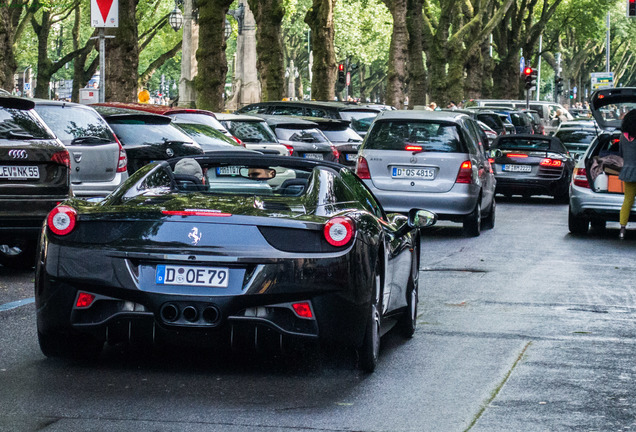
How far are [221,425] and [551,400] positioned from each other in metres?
1.75

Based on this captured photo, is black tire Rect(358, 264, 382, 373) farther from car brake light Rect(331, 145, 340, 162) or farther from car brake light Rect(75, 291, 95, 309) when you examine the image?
car brake light Rect(331, 145, 340, 162)

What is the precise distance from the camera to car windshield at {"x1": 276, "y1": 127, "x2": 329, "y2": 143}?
76.5ft

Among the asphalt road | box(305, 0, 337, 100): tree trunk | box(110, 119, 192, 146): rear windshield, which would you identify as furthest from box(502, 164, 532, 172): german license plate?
box(305, 0, 337, 100): tree trunk

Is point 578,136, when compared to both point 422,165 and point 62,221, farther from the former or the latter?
point 62,221

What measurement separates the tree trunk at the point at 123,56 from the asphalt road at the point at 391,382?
49.9ft

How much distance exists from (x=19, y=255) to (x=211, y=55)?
18.5 m

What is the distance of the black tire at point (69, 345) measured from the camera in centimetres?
709

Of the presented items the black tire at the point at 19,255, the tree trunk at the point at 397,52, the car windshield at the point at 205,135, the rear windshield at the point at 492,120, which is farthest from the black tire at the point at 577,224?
the tree trunk at the point at 397,52

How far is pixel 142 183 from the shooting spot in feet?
25.2

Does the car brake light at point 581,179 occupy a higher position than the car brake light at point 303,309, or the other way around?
the car brake light at point 581,179

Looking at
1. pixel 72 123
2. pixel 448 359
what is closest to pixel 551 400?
pixel 448 359

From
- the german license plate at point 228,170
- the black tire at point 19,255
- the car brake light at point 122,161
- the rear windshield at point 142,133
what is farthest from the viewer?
the rear windshield at point 142,133

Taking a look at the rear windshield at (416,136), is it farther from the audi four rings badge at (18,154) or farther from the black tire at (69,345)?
the black tire at (69,345)

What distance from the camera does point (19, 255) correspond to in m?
12.4
